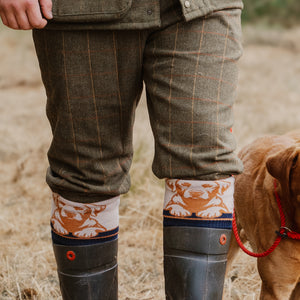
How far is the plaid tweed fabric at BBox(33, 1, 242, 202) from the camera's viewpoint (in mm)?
1523

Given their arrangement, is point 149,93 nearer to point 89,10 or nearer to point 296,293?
point 89,10

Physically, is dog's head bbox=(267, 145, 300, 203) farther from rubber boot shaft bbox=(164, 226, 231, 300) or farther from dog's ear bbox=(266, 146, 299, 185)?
rubber boot shaft bbox=(164, 226, 231, 300)

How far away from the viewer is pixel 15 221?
3432 millimetres

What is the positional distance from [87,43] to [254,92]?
599cm

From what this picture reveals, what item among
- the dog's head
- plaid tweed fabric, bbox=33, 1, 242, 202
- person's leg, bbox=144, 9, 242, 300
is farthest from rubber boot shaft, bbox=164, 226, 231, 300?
the dog's head

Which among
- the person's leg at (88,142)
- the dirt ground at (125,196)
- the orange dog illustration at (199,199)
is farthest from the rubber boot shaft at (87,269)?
the dirt ground at (125,196)

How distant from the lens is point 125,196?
12.1 ft

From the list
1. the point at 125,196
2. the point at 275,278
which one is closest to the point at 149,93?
the point at 275,278

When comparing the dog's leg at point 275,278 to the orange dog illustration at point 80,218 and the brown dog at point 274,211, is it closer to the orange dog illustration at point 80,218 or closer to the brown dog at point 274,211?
the brown dog at point 274,211

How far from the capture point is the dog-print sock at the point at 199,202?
5.10 feet

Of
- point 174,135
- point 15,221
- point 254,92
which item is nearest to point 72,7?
point 174,135

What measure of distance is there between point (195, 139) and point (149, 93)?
21cm

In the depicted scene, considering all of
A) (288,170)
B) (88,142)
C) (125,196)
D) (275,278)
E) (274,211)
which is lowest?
(125,196)

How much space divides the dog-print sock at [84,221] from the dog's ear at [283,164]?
0.74 meters
